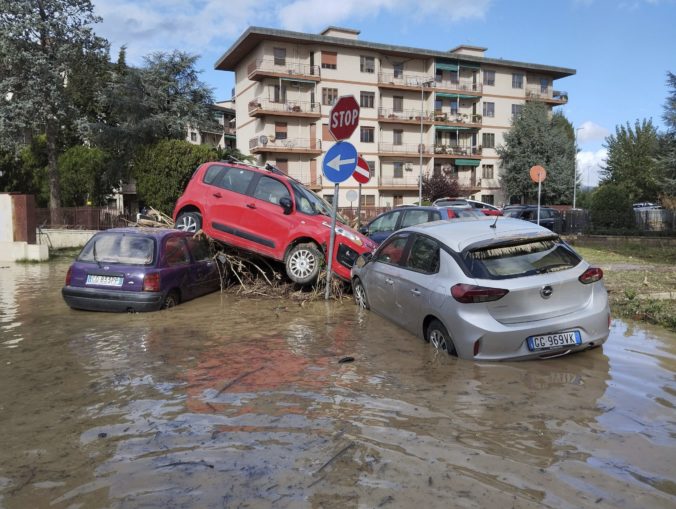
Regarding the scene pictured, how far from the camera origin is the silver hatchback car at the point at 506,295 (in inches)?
211

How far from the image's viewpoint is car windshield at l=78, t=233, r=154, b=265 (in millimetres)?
8727

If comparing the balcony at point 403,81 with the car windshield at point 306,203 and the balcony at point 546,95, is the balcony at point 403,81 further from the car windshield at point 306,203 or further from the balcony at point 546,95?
the car windshield at point 306,203

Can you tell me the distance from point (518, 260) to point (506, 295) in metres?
0.54

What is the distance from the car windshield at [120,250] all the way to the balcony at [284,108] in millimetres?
39282

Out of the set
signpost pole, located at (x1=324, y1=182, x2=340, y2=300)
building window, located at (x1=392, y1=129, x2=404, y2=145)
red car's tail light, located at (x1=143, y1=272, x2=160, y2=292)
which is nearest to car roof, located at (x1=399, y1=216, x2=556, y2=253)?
signpost pole, located at (x1=324, y1=182, x2=340, y2=300)

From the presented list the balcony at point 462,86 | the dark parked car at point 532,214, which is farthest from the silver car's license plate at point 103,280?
the balcony at point 462,86

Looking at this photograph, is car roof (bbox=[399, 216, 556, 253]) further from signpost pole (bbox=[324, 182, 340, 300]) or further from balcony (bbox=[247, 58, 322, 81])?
balcony (bbox=[247, 58, 322, 81])

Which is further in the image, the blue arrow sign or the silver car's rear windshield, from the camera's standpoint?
the blue arrow sign

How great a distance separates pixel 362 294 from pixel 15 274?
10804mm

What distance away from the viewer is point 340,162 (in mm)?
9219

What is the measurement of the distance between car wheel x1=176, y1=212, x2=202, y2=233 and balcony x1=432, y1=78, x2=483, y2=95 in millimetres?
48374

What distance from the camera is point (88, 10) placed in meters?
32.7

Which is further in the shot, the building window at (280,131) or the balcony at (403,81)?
the balcony at (403,81)

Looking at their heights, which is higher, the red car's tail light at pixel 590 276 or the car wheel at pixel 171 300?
the red car's tail light at pixel 590 276
